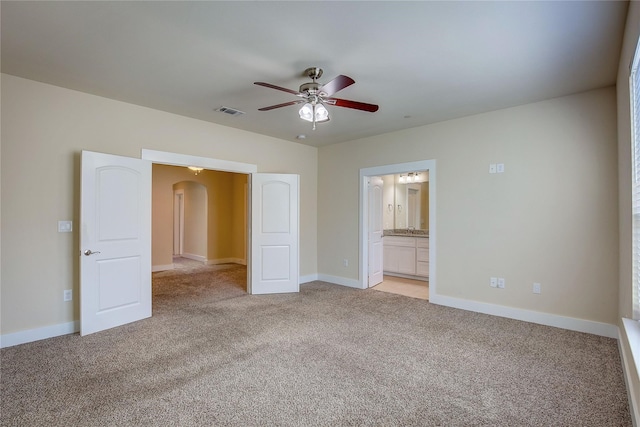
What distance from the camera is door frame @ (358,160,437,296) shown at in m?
4.50

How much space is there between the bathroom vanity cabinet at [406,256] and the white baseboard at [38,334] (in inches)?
206

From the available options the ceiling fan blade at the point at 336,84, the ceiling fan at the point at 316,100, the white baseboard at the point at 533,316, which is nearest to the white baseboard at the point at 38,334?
the ceiling fan at the point at 316,100

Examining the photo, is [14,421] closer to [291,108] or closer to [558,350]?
[291,108]

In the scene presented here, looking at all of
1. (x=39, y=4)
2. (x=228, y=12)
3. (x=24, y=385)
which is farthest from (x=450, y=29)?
(x=24, y=385)

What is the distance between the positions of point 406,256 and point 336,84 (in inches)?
178

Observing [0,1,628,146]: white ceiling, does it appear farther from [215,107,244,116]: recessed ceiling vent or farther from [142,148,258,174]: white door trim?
[142,148,258,174]: white door trim

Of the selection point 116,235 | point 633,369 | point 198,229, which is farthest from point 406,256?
point 198,229

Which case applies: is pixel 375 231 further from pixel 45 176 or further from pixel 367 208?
pixel 45 176

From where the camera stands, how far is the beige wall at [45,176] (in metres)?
3.02

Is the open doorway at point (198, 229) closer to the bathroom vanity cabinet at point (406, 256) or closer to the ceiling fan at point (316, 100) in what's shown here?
the bathroom vanity cabinet at point (406, 256)

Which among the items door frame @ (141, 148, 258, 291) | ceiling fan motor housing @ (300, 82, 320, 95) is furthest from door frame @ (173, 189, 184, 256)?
ceiling fan motor housing @ (300, 82, 320, 95)

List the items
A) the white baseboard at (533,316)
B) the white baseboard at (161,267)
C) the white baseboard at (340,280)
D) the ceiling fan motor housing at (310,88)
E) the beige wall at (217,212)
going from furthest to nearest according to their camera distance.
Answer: the beige wall at (217,212), the white baseboard at (161,267), the white baseboard at (340,280), the white baseboard at (533,316), the ceiling fan motor housing at (310,88)

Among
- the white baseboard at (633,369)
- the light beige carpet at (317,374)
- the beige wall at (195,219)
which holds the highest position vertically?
the beige wall at (195,219)

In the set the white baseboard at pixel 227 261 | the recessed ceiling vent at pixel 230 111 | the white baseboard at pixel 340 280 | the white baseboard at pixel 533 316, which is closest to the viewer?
the white baseboard at pixel 533 316
